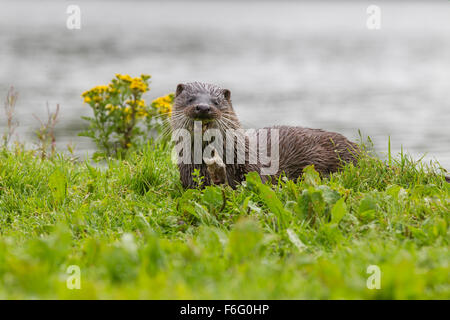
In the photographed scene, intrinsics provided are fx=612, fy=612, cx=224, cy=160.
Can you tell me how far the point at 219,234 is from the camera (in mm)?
3359

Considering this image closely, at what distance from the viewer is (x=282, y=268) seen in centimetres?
289

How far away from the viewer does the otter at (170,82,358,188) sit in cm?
454

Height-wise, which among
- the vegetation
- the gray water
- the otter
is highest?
the gray water

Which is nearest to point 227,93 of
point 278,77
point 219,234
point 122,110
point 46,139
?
point 219,234

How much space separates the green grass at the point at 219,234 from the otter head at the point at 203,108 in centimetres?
53

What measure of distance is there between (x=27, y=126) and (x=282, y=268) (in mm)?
7772

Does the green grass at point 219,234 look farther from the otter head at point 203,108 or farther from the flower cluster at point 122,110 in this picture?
the flower cluster at point 122,110

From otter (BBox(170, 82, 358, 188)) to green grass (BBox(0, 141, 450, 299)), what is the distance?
0.83 feet

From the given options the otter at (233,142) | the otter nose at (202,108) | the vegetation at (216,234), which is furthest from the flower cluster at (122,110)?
the otter nose at (202,108)

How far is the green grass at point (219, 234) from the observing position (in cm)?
262

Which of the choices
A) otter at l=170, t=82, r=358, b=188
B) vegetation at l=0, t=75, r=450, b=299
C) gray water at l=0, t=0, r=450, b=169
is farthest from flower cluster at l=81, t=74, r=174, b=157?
otter at l=170, t=82, r=358, b=188

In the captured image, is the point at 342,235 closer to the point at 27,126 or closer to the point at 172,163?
the point at 172,163

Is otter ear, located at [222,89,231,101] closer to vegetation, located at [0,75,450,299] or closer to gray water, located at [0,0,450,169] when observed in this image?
gray water, located at [0,0,450,169]

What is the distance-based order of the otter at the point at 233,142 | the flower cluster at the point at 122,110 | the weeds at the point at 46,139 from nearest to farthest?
the otter at the point at 233,142 → the weeds at the point at 46,139 → the flower cluster at the point at 122,110
